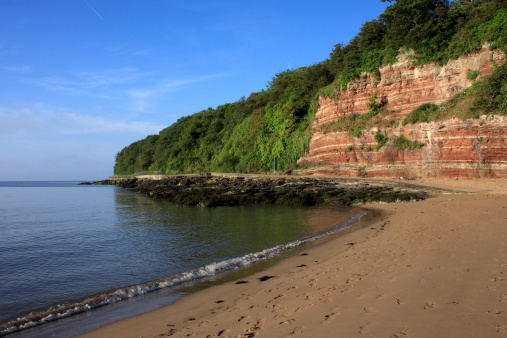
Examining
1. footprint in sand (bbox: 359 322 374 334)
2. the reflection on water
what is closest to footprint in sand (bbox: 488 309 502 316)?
footprint in sand (bbox: 359 322 374 334)

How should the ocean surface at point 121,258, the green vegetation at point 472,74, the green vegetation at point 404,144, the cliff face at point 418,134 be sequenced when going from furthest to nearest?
the green vegetation at point 404,144, the green vegetation at point 472,74, the cliff face at point 418,134, the ocean surface at point 121,258

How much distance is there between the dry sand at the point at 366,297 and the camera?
385cm

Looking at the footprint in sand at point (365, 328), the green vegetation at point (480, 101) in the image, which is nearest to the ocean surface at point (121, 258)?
the footprint in sand at point (365, 328)

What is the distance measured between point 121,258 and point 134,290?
306 cm

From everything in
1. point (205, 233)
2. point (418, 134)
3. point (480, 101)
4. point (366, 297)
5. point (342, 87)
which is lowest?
point (205, 233)

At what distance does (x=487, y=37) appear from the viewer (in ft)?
70.4

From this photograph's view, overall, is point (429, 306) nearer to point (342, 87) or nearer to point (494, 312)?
point (494, 312)

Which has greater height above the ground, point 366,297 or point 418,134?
point 418,134

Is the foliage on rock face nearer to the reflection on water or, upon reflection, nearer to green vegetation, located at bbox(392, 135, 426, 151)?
green vegetation, located at bbox(392, 135, 426, 151)

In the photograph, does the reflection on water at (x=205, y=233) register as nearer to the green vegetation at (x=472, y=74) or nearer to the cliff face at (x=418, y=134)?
the cliff face at (x=418, y=134)

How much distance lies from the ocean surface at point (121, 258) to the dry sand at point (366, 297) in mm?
933

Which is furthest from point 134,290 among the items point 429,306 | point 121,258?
point 429,306

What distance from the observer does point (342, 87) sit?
32.0 metres

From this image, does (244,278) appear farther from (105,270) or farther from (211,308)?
(105,270)
